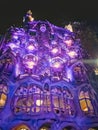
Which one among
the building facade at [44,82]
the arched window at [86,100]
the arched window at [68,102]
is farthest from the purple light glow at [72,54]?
the arched window at [68,102]

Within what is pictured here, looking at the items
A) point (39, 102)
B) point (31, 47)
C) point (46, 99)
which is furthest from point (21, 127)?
point (31, 47)

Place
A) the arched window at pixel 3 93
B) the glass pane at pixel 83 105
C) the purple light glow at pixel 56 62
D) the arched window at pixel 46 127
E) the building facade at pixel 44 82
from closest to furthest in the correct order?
the building facade at pixel 44 82 < the arched window at pixel 46 127 < the arched window at pixel 3 93 < the glass pane at pixel 83 105 < the purple light glow at pixel 56 62

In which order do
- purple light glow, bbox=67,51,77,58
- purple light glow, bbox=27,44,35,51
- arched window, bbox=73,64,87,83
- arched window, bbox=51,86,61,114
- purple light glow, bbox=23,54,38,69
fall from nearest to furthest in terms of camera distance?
arched window, bbox=51,86,61,114 → purple light glow, bbox=23,54,38,69 → arched window, bbox=73,64,87,83 → purple light glow, bbox=27,44,35,51 → purple light glow, bbox=67,51,77,58

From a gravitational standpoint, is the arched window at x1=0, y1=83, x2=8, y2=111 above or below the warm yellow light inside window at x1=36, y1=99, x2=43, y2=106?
above

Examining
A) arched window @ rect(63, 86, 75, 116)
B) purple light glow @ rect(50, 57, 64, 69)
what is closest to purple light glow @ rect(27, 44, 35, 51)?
purple light glow @ rect(50, 57, 64, 69)

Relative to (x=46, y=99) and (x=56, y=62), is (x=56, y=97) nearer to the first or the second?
(x=46, y=99)

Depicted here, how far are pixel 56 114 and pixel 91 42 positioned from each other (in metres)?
27.7

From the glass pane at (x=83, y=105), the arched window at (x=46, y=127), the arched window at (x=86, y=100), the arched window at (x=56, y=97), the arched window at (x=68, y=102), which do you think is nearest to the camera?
the arched window at (x=46, y=127)

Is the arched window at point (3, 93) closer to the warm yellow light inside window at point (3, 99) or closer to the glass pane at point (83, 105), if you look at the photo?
the warm yellow light inside window at point (3, 99)

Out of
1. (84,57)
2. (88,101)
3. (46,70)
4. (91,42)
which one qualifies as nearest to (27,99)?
(46,70)

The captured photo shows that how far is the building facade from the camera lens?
37.0m

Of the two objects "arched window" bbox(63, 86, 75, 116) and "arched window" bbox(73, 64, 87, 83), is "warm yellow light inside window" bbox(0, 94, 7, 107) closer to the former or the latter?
"arched window" bbox(63, 86, 75, 116)

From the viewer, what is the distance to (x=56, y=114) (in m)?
37.4

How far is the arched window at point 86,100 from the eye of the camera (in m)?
40.6
